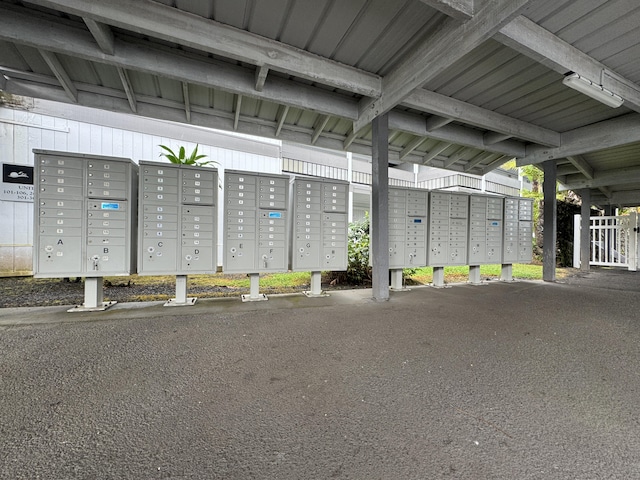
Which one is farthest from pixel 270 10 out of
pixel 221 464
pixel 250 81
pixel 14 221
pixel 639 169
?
pixel 639 169

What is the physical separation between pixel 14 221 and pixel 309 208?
6414 mm

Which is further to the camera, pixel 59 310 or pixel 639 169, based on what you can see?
pixel 639 169

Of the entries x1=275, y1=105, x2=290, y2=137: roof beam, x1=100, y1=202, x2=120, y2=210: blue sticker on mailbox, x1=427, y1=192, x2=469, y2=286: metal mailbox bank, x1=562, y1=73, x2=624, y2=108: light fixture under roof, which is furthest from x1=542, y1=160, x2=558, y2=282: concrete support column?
x1=100, y1=202, x2=120, y2=210: blue sticker on mailbox

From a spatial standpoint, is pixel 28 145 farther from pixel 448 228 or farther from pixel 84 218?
pixel 448 228

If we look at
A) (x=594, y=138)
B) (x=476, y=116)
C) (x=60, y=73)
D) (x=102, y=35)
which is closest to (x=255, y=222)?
(x=102, y=35)

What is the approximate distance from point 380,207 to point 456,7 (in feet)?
7.72

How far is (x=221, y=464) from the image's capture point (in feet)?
3.76

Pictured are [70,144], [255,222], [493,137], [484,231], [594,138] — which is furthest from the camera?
[70,144]

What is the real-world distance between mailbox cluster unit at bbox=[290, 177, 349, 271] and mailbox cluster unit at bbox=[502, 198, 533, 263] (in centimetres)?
420

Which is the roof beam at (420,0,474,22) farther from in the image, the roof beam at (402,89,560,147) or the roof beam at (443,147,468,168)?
the roof beam at (443,147,468,168)

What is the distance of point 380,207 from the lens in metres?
4.02

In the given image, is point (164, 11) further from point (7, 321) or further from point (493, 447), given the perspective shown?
point (493, 447)

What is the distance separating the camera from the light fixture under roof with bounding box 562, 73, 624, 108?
122 inches

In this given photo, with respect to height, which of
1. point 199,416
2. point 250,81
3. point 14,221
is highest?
point 250,81
